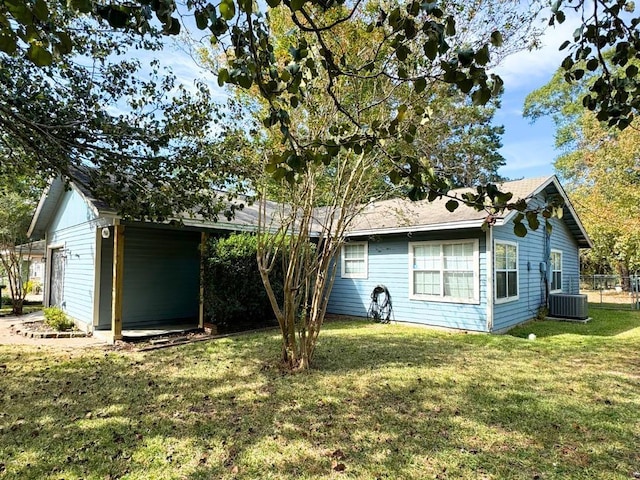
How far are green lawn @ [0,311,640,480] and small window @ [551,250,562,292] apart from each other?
5.99 meters

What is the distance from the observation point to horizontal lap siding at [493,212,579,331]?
29.5 feet

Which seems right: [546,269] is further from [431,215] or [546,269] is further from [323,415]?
[323,415]

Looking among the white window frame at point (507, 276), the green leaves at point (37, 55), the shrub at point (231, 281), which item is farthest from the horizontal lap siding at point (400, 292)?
the green leaves at point (37, 55)

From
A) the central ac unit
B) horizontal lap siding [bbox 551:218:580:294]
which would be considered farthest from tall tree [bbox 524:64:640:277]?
the central ac unit

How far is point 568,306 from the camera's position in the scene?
1090 cm

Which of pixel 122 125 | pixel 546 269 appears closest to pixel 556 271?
pixel 546 269

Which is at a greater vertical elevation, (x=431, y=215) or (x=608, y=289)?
(x=431, y=215)

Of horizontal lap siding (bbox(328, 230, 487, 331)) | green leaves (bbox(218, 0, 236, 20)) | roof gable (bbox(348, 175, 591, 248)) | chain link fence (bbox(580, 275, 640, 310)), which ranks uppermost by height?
roof gable (bbox(348, 175, 591, 248))

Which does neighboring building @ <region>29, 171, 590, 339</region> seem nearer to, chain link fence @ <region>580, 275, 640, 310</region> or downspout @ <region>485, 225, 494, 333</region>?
downspout @ <region>485, 225, 494, 333</region>

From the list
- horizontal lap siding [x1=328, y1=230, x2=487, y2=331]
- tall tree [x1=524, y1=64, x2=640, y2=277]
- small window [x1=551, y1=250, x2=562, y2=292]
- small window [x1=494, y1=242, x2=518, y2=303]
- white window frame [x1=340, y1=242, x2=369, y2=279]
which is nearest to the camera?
horizontal lap siding [x1=328, y1=230, x2=487, y2=331]

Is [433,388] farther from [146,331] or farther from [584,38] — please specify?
[146,331]

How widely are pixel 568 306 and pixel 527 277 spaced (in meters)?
1.81

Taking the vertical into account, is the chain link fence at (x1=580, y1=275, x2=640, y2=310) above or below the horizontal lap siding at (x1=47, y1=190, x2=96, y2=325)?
below

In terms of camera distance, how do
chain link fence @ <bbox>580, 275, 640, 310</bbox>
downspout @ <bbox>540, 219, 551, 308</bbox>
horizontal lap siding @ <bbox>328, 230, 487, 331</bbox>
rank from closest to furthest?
1. horizontal lap siding @ <bbox>328, 230, 487, 331</bbox>
2. downspout @ <bbox>540, 219, 551, 308</bbox>
3. chain link fence @ <bbox>580, 275, 640, 310</bbox>
